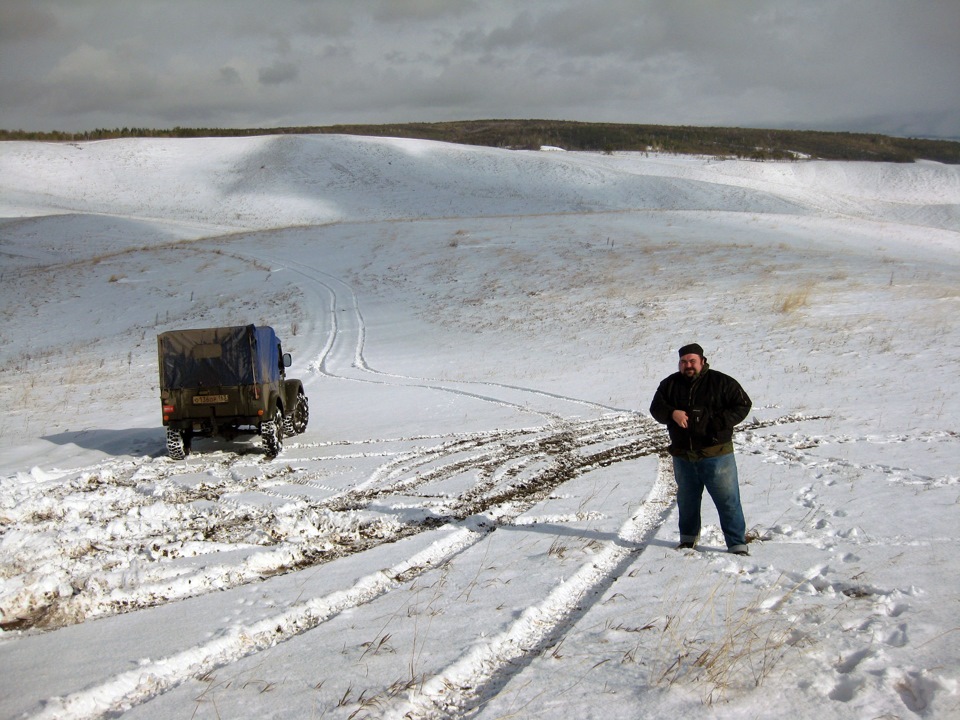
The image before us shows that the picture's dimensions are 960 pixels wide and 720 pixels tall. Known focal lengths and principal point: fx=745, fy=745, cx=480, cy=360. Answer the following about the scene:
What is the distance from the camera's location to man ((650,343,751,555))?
259 inches

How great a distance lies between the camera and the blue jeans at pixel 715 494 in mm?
6594

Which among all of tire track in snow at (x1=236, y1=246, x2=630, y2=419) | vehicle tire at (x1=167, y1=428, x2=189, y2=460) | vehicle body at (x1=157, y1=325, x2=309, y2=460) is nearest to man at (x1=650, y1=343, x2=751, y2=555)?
vehicle body at (x1=157, y1=325, x2=309, y2=460)

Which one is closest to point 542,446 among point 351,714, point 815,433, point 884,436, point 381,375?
point 815,433

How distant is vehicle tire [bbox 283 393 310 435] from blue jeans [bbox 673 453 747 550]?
330 inches

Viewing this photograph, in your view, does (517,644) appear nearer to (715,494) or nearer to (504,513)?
(715,494)

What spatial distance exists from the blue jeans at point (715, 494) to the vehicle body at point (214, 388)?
7130mm

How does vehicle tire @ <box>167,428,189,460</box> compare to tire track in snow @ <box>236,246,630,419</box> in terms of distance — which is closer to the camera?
vehicle tire @ <box>167,428,189,460</box>

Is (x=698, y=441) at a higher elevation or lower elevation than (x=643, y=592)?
higher

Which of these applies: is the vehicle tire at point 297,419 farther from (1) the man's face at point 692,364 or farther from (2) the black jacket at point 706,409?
(1) the man's face at point 692,364

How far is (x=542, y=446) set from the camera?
11797 mm

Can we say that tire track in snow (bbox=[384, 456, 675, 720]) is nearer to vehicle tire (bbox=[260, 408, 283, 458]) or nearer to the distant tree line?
vehicle tire (bbox=[260, 408, 283, 458])

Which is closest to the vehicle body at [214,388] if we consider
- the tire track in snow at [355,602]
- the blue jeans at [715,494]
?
the tire track in snow at [355,602]

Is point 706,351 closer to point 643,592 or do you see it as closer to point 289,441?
point 289,441

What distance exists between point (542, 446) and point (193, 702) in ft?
26.2
